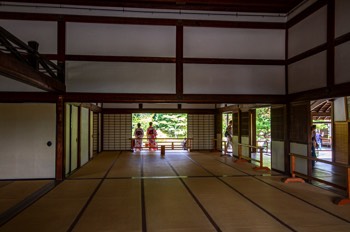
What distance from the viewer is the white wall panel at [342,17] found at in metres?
4.80

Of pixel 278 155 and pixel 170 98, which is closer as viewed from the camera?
pixel 170 98

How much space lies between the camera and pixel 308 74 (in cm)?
599

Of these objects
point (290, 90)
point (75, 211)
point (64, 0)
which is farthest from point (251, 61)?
point (75, 211)

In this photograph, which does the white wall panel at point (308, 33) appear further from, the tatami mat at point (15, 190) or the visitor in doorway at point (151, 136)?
the visitor in doorway at point (151, 136)

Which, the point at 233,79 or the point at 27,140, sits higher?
the point at 233,79

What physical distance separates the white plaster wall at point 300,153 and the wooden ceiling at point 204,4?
315cm

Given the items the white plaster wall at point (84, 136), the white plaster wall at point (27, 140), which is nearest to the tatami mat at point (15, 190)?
the white plaster wall at point (27, 140)

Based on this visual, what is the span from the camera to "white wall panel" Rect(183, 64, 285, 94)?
669cm

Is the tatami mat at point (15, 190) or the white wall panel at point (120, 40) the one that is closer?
the tatami mat at point (15, 190)

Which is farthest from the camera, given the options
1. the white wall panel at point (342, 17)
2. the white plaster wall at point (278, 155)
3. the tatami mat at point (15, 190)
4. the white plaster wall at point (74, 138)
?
the white plaster wall at point (74, 138)

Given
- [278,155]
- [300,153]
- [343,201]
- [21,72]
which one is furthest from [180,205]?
[278,155]

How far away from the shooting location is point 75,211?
3973mm

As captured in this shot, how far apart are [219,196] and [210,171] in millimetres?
2411

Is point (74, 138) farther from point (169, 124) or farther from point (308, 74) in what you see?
point (169, 124)
